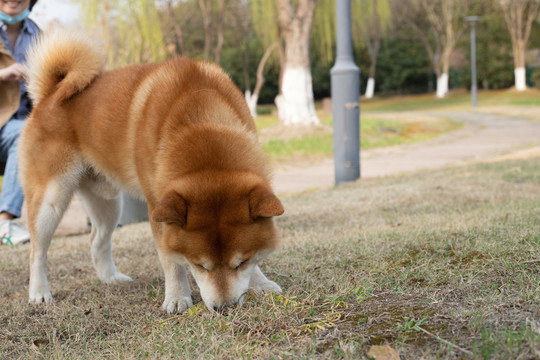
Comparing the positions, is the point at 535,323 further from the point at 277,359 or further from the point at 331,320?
the point at 277,359

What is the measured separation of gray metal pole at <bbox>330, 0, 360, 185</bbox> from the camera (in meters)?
7.69

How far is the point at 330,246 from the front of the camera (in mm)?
3674

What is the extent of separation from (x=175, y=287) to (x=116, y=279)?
908 mm

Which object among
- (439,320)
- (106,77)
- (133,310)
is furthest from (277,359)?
(106,77)

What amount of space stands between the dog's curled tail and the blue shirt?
147cm

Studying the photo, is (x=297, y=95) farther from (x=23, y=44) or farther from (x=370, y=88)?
(x=370, y=88)

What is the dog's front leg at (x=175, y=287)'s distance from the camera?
2898 millimetres

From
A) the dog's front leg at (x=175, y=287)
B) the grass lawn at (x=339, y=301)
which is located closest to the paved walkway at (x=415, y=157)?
the grass lawn at (x=339, y=301)

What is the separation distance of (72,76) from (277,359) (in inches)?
102

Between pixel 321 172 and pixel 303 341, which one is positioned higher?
pixel 303 341

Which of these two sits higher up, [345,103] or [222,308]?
[345,103]

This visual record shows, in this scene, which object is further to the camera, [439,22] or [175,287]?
[439,22]

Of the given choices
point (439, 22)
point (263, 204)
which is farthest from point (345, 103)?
point (439, 22)

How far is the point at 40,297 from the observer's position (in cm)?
329
